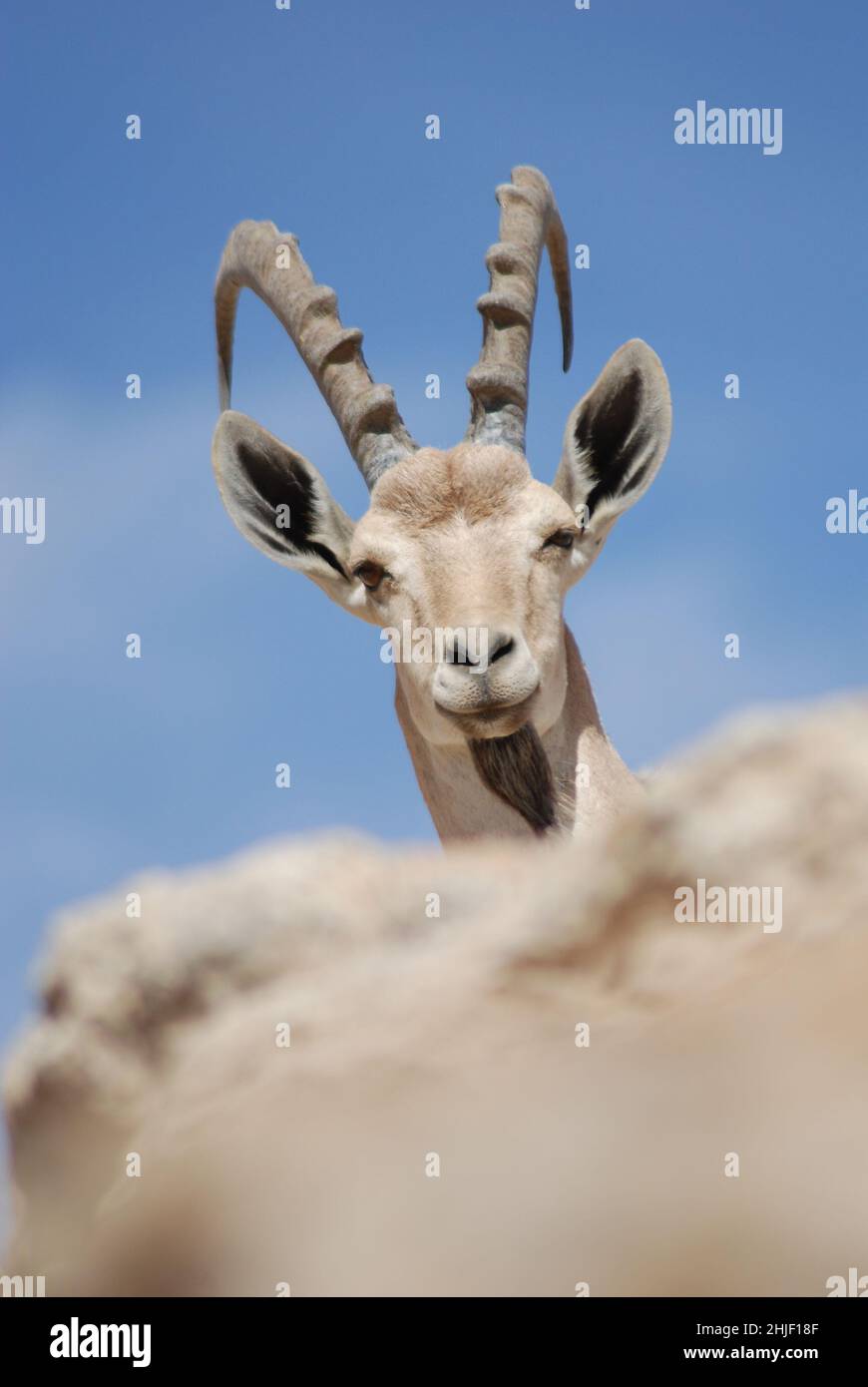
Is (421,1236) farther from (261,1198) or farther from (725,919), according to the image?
(725,919)

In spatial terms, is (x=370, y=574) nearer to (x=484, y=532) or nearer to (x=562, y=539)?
(x=484, y=532)

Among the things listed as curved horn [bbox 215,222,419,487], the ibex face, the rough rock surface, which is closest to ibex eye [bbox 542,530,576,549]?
the ibex face

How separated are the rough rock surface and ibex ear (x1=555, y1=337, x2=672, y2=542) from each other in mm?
6668

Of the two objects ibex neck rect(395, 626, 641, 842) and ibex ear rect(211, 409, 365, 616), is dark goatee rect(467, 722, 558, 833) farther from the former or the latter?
ibex ear rect(211, 409, 365, 616)

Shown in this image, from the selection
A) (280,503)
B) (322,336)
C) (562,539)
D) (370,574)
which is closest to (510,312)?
(322,336)

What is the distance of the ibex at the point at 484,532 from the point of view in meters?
7.94

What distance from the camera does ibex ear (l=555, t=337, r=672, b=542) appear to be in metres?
9.38

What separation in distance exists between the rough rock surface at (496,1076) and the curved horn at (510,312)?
7327 mm

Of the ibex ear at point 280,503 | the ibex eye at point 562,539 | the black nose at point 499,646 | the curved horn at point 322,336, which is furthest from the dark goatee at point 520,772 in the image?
the curved horn at point 322,336

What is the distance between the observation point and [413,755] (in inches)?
345

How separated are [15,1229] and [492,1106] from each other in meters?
0.99

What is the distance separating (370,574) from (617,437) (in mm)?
1790
